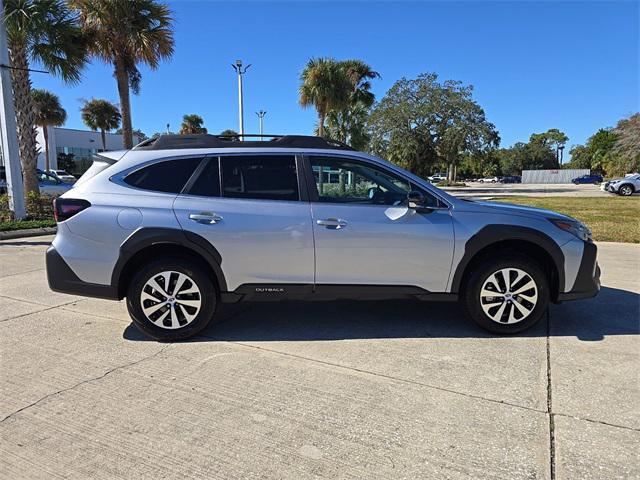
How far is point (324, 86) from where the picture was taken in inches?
928

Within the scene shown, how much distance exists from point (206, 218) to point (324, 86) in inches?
834

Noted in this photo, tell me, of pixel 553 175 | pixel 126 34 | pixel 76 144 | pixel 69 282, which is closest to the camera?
pixel 69 282

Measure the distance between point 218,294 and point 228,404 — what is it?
4.36 ft

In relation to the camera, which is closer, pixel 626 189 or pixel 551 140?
pixel 626 189

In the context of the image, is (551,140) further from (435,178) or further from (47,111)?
(47,111)

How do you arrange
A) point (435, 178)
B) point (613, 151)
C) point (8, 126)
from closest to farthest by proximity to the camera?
1. point (8, 126)
2. point (613, 151)
3. point (435, 178)

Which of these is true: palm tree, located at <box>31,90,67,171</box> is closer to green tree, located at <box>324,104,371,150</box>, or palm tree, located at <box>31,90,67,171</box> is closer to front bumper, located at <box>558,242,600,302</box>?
green tree, located at <box>324,104,371,150</box>

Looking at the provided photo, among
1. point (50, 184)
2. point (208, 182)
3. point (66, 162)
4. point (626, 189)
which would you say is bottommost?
point (626, 189)

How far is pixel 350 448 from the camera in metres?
2.55

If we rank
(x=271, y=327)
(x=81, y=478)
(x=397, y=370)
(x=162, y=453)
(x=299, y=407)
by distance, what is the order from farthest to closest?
1. (x=271, y=327)
2. (x=397, y=370)
3. (x=299, y=407)
4. (x=162, y=453)
5. (x=81, y=478)

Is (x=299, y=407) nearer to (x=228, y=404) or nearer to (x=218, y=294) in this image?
(x=228, y=404)

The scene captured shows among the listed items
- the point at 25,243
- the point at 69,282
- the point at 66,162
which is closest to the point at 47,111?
the point at 66,162

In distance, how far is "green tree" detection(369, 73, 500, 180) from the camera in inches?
1364

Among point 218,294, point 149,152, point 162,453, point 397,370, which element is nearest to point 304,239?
point 218,294
